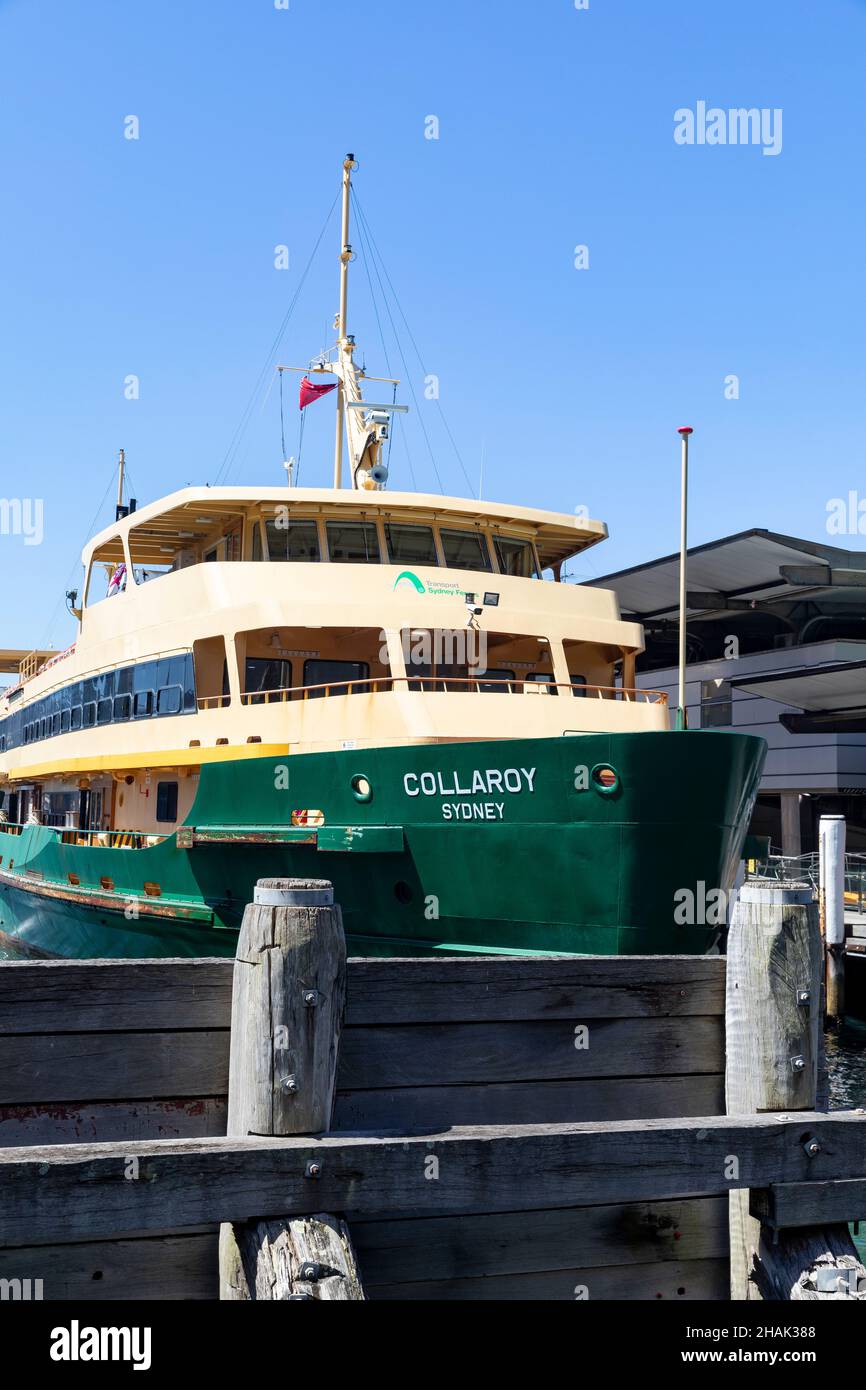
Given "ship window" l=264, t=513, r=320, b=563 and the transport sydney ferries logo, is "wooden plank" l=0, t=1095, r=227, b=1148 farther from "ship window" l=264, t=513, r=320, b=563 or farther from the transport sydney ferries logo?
"ship window" l=264, t=513, r=320, b=563

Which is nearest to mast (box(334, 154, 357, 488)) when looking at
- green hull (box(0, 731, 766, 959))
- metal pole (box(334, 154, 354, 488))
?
metal pole (box(334, 154, 354, 488))

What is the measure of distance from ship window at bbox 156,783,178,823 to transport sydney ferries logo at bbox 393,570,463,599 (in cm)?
488

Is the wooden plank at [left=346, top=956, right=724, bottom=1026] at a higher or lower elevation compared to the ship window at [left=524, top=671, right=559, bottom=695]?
lower

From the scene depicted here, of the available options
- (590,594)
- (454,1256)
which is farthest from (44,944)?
(454,1256)

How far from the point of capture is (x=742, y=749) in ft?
37.9

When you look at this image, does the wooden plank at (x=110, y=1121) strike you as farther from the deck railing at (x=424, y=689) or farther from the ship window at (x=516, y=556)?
the ship window at (x=516, y=556)

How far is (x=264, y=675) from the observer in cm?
1650

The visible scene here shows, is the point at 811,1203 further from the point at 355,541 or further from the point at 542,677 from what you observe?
the point at 355,541

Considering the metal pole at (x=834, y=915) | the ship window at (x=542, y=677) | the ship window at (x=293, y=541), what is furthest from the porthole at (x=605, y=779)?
the metal pole at (x=834, y=915)

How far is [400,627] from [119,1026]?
1110 cm

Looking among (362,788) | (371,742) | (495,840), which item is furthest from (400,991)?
(371,742)

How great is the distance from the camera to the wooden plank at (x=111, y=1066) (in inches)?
175

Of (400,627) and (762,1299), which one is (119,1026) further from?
(400,627)

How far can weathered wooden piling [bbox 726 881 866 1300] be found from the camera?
5.05m
